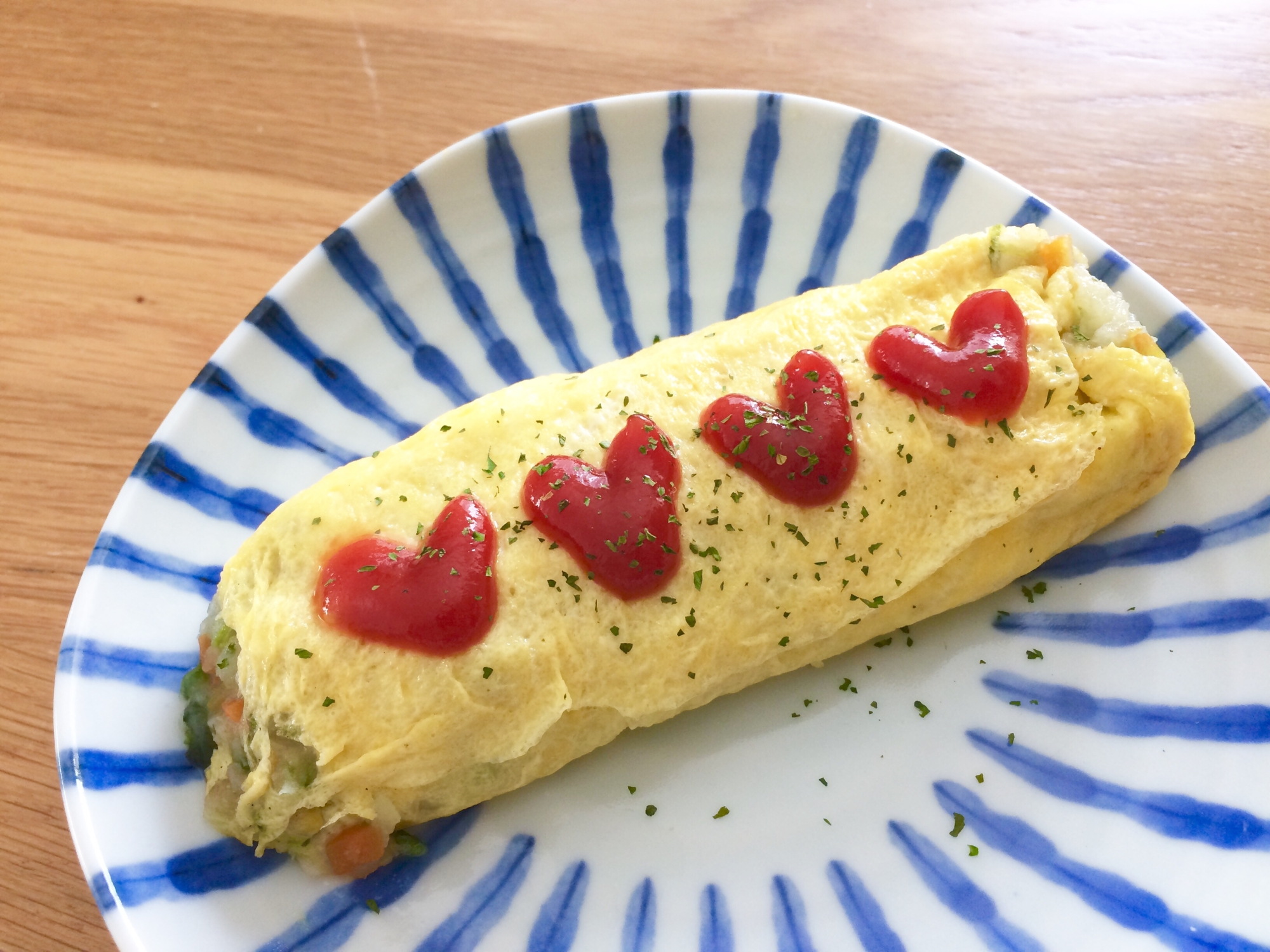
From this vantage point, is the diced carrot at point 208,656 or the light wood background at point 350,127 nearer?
the diced carrot at point 208,656

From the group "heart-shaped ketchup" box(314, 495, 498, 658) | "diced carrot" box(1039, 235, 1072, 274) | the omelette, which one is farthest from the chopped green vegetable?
"diced carrot" box(1039, 235, 1072, 274)

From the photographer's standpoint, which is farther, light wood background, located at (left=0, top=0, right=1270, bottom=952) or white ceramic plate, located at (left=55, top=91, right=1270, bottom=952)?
light wood background, located at (left=0, top=0, right=1270, bottom=952)

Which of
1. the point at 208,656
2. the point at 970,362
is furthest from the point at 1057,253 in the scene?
the point at 208,656

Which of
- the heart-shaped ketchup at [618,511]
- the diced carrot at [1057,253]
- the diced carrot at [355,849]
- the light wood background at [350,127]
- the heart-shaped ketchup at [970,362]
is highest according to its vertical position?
the light wood background at [350,127]

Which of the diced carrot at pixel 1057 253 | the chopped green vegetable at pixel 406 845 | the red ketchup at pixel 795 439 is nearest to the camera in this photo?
the red ketchup at pixel 795 439

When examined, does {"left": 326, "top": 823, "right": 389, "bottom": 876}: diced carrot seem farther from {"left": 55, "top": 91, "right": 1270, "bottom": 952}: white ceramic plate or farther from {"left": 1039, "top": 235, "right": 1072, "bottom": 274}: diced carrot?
{"left": 1039, "top": 235, "right": 1072, "bottom": 274}: diced carrot

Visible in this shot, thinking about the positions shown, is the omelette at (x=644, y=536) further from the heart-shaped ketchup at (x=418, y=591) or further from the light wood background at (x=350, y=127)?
the light wood background at (x=350, y=127)

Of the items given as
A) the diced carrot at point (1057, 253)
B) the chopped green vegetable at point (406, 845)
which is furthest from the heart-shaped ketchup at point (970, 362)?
the chopped green vegetable at point (406, 845)

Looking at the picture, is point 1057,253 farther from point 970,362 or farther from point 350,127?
point 350,127
